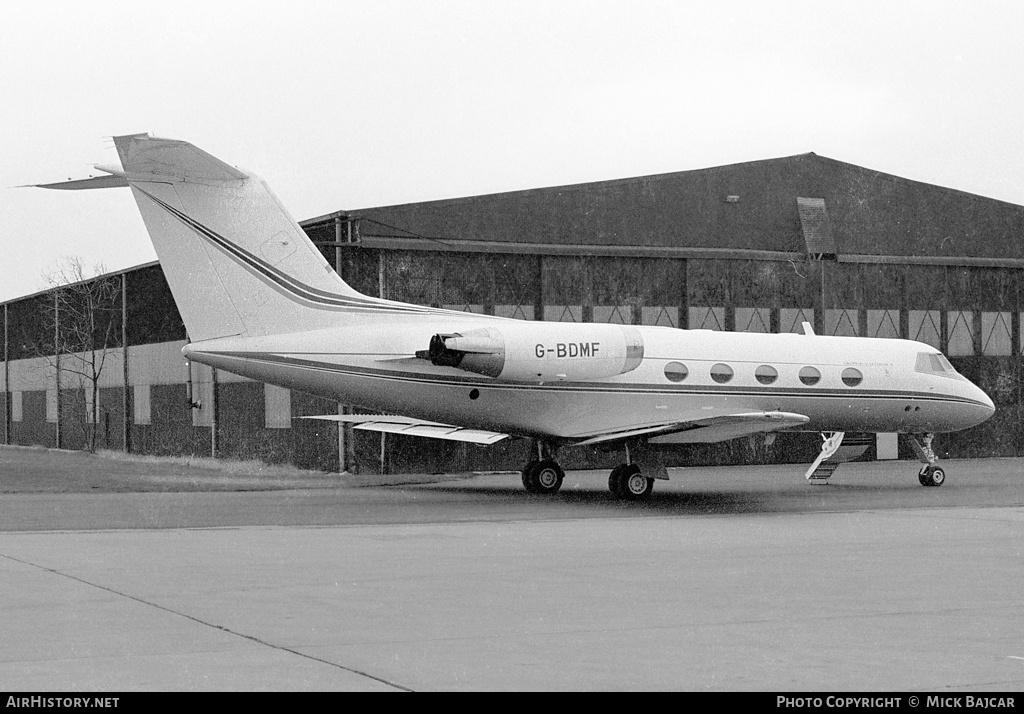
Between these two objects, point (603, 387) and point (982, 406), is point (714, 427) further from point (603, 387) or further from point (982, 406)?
point (982, 406)

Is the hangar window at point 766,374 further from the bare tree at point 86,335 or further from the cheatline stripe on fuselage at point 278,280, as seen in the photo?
the bare tree at point 86,335

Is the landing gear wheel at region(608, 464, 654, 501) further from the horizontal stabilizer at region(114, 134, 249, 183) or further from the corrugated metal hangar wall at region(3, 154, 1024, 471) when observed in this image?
the corrugated metal hangar wall at region(3, 154, 1024, 471)

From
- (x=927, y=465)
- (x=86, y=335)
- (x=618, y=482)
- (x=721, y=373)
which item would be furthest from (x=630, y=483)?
(x=86, y=335)

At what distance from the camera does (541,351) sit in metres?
→ 21.5

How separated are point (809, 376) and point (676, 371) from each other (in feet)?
9.90

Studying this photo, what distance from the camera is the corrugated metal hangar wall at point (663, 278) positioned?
101 feet

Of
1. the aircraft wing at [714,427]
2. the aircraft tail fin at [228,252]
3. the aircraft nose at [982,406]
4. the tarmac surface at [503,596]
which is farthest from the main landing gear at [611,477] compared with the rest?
the aircraft nose at [982,406]

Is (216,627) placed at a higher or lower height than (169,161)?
lower

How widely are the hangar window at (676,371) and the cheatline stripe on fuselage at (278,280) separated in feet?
16.0

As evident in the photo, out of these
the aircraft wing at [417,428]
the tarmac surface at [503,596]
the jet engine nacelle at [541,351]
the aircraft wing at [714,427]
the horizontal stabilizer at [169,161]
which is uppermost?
the horizontal stabilizer at [169,161]

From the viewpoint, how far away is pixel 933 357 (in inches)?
1065

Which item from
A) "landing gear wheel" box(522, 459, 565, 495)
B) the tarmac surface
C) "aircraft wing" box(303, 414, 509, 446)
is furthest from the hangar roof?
the tarmac surface

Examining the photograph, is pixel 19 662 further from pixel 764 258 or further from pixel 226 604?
pixel 764 258

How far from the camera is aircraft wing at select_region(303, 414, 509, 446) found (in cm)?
2555
